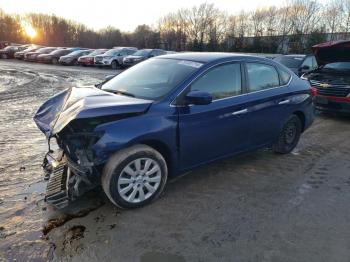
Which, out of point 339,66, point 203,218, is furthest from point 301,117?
point 339,66

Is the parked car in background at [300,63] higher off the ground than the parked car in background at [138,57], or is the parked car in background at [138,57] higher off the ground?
the parked car in background at [300,63]

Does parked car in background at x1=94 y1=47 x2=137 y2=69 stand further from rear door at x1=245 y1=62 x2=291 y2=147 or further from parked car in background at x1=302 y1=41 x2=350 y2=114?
rear door at x1=245 y1=62 x2=291 y2=147

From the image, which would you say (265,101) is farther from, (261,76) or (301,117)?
(301,117)

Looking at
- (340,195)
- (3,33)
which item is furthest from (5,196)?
(3,33)

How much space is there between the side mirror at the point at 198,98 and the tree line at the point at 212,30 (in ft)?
129

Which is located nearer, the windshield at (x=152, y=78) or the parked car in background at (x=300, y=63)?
the windshield at (x=152, y=78)

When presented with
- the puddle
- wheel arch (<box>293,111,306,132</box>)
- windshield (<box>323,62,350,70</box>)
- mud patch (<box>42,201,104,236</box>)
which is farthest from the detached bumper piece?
windshield (<box>323,62,350,70</box>)

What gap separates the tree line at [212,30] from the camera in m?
45.0

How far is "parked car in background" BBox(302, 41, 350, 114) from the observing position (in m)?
8.39

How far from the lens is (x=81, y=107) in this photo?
383 cm

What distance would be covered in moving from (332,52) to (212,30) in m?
48.2

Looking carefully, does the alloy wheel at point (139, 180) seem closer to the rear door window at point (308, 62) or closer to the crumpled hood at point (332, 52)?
the crumpled hood at point (332, 52)

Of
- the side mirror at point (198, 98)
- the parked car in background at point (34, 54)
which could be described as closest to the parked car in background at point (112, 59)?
the parked car in background at point (34, 54)

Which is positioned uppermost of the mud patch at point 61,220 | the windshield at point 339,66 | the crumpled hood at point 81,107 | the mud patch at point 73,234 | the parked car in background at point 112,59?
the windshield at point 339,66
